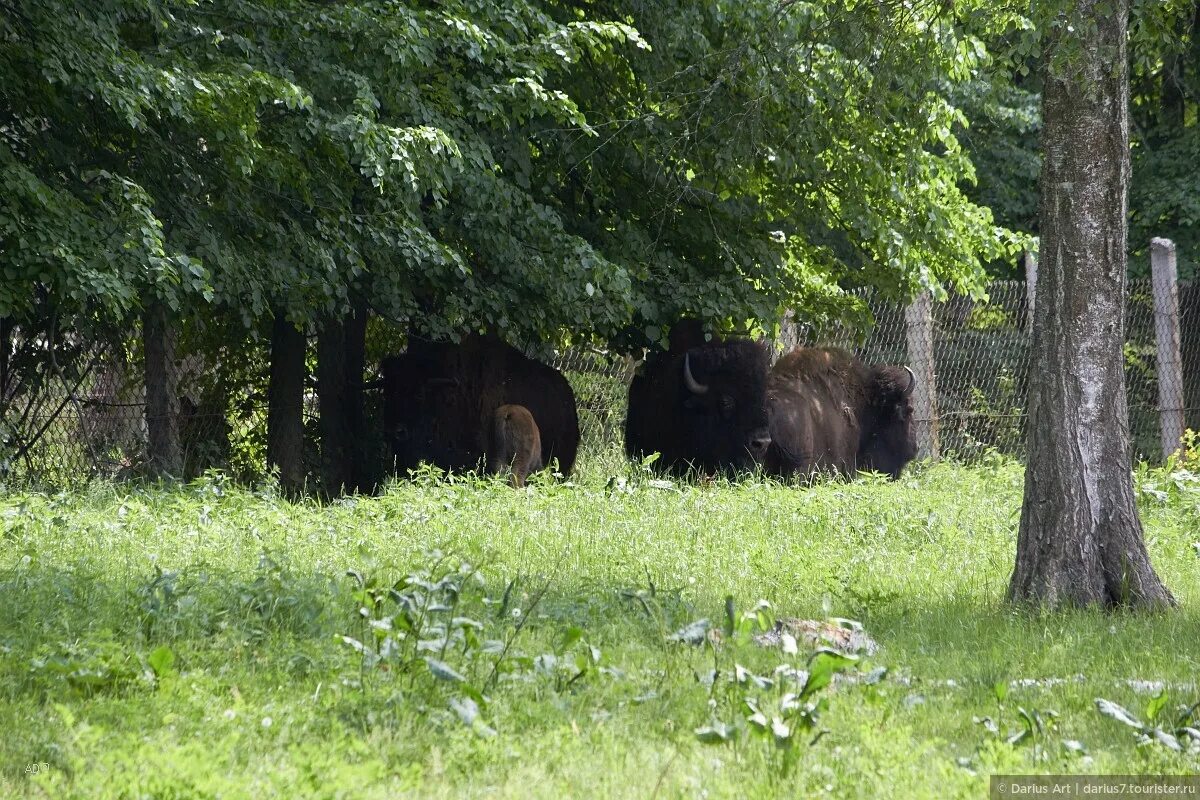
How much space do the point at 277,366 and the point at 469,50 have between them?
4.89 metres

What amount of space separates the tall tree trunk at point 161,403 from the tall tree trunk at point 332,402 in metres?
1.68

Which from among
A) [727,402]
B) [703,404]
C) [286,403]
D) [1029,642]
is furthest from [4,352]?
[1029,642]

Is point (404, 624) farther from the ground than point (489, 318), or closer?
closer

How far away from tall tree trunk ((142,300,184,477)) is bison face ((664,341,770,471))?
541 cm

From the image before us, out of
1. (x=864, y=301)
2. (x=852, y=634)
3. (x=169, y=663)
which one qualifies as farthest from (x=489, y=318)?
(x=169, y=663)

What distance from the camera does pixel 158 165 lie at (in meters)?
11.0

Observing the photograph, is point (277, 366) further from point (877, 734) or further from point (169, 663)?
point (877, 734)

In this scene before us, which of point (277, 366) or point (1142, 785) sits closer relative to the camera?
point (1142, 785)

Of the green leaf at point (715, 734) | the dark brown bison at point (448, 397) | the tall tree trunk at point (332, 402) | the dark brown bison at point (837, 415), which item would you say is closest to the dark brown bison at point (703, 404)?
the dark brown bison at point (837, 415)

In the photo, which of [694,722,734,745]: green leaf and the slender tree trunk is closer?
[694,722,734,745]: green leaf

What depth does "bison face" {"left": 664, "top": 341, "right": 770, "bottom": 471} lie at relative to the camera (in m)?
15.6

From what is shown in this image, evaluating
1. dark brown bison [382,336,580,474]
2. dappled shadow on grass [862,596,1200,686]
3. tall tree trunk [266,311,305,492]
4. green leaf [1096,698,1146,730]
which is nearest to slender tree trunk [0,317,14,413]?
tall tree trunk [266,311,305,492]

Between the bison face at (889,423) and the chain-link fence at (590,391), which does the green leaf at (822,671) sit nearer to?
the chain-link fence at (590,391)

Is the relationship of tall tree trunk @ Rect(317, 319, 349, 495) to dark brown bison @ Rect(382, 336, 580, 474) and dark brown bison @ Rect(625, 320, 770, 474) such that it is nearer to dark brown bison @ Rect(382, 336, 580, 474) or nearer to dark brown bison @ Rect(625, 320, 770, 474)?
dark brown bison @ Rect(382, 336, 580, 474)
